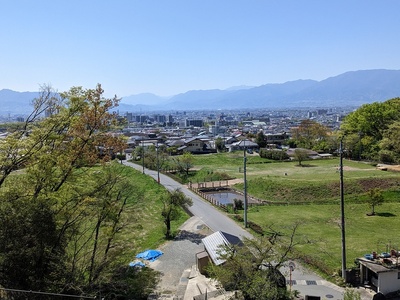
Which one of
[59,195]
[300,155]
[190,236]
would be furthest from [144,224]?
[300,155]

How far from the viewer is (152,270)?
663 inches

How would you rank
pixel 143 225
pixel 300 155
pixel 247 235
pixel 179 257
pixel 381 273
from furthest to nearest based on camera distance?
pixel 300 155
pixel 143 225
pixel 247 235
pixel 179 257
pixel 381 273

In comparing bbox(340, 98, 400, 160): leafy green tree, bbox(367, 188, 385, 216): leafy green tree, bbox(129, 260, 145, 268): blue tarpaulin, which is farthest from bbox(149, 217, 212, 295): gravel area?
bbox(340, 98, 400, 160): leafy green tree

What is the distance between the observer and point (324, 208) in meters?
28.4

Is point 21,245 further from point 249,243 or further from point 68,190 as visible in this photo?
point 249,243

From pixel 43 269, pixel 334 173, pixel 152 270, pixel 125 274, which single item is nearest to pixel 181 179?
pixel 334 173

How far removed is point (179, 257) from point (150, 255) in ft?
5.15

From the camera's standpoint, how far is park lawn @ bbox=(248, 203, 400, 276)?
17.8 meters

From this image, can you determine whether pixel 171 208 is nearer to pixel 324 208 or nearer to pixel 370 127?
pixel 324 208

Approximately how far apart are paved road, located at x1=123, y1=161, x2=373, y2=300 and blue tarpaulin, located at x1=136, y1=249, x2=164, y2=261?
5107 millimetres

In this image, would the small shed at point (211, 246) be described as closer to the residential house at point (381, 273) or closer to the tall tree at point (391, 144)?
the residential house at point (381, 273)

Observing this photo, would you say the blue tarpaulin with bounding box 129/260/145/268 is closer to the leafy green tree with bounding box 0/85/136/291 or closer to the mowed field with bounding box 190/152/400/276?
the leafy green tree with bounding box 0/85/136/291

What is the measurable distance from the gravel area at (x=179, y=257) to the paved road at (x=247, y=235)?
1306 mm

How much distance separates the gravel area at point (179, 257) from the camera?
51.9 ft
